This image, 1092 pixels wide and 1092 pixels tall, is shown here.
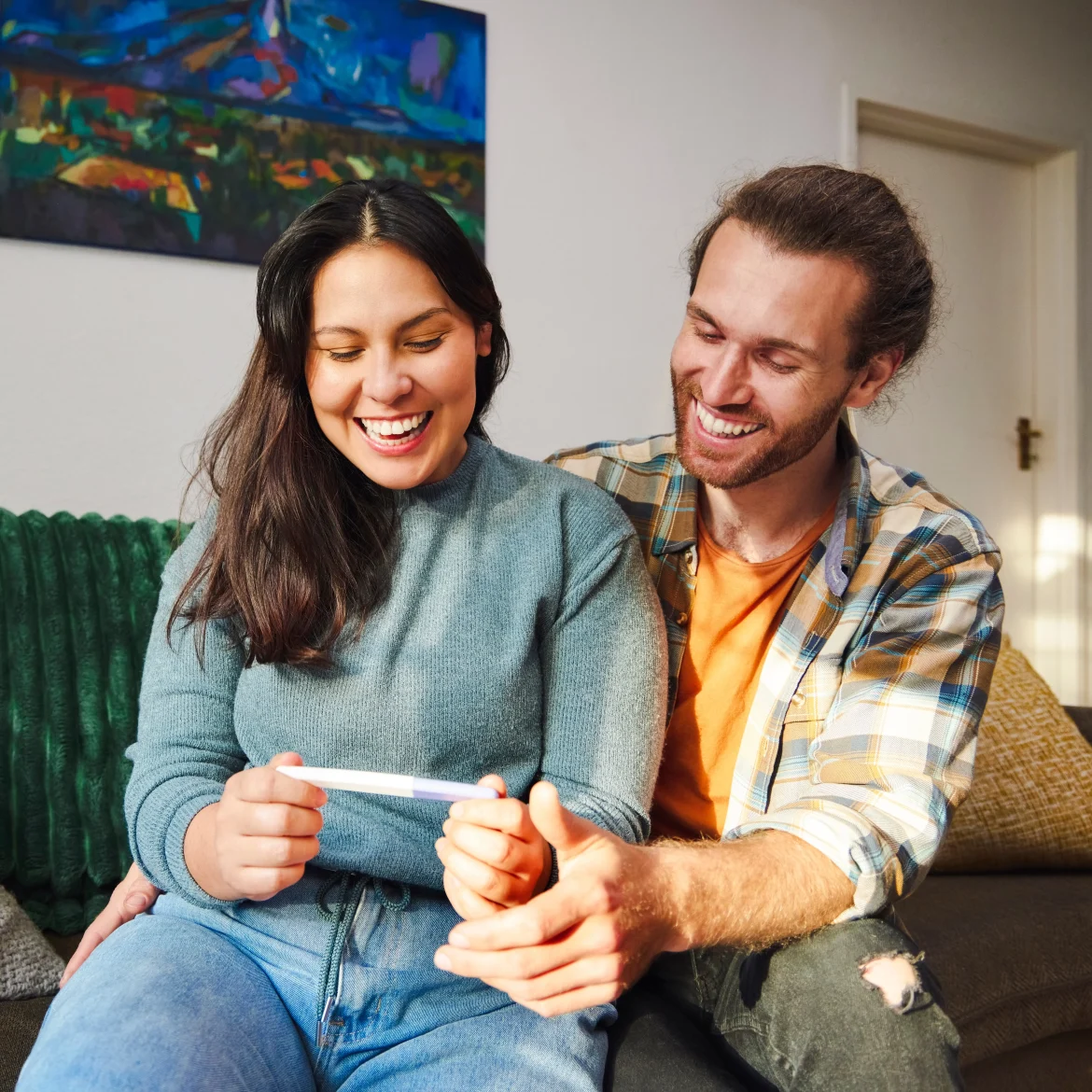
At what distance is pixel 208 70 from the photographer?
7.18 feet

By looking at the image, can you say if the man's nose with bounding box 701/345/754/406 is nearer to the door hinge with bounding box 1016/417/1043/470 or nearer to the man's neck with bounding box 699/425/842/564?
the man's neck with bounding box 699/425/842/564

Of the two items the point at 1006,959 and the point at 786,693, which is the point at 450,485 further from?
the point at 1006,959

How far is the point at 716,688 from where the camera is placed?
1326 mm

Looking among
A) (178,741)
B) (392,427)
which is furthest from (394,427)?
(178,741)

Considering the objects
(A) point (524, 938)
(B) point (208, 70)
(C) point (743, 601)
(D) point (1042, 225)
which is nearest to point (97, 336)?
(B) point (208, 70)

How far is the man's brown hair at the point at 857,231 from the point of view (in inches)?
53.3

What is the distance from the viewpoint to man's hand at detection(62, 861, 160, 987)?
1109 mm

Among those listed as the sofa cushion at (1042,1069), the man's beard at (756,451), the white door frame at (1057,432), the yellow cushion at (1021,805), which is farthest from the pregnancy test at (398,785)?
the white door frame at (1057,432)

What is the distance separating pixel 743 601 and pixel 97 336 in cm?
137

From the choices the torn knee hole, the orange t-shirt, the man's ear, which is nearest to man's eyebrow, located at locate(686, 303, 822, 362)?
the man's ear

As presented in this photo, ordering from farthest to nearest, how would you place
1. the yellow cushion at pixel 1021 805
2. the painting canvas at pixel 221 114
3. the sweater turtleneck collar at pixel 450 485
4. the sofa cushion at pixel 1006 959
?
the painting canvas at pixel 221 114, the yellow cushion at pixel 1021 805, the sofa cushion at pixel 1006 959, the sweater turtleneck collar at pixel 450 485

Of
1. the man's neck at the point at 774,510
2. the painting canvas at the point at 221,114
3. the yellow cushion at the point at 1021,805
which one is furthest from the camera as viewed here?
the painting canvas at the point at 221,114

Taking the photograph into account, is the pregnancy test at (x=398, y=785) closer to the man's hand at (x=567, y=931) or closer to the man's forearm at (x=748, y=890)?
the man's hand at (x=567, y=931)

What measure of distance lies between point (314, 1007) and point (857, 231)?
104 centimetres
